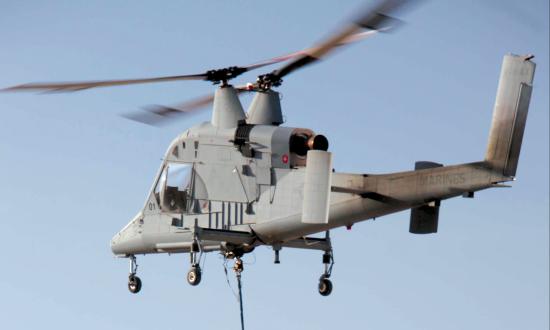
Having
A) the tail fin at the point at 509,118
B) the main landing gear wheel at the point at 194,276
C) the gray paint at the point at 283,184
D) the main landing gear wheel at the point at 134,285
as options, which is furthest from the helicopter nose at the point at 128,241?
the tail fin at the point at 509,118

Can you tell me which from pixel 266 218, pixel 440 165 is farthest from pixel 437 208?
pixel 266 218

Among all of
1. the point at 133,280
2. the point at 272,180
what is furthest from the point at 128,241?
the point at 272,180

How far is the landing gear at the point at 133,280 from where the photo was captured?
42531 mm

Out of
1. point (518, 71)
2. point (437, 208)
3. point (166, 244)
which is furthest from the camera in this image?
point (166, 244)

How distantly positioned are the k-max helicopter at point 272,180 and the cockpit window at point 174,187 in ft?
0.08

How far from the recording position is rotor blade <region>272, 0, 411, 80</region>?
108 feet

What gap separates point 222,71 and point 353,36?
5.47 meters

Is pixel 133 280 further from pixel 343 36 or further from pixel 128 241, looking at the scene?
pixel 343 36

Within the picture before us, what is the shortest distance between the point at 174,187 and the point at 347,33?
706 cm

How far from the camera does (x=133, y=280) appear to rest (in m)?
42.6

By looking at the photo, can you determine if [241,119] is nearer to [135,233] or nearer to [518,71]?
[135,233]

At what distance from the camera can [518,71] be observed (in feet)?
116

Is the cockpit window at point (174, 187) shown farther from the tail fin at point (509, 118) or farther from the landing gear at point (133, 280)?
the tail fin at point (509, 118)

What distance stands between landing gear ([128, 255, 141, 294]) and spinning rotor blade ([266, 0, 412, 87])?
251 inches
